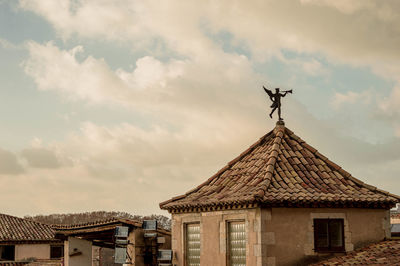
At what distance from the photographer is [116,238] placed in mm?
21875

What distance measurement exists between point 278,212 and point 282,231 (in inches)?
21.5

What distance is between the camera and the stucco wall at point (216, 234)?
16484mm

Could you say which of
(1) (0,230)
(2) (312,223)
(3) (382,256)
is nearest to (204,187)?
(2) (312,223)

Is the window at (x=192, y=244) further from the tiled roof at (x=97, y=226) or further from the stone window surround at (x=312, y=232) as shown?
the stone window surround at (x=312, y=232)

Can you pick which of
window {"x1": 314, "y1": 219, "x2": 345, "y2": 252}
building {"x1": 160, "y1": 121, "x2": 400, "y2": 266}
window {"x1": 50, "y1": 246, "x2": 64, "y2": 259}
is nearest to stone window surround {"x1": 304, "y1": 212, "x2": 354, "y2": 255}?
building {"x1": 160, "y1": 121, "x2": 400, "y2": 266}

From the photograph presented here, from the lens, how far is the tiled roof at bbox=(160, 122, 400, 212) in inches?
651

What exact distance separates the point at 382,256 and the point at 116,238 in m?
10.1

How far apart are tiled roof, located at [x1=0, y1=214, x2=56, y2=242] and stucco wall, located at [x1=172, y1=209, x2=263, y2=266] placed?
79.0 feet

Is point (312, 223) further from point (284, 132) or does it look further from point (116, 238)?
point (116, 238)

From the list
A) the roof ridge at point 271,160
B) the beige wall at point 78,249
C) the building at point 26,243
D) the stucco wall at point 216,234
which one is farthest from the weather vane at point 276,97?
the building at point 26,243

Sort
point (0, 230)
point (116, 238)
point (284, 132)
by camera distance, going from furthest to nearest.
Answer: point (0, 230) → point (116, 238) → point (284, 132)

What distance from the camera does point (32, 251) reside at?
40.8 m

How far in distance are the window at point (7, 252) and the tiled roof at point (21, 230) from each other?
0.79 meters

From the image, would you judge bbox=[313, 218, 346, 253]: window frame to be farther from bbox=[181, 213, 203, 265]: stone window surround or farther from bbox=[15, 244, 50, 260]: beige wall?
bbox=[15, 244, 50, 260]: beige wall
